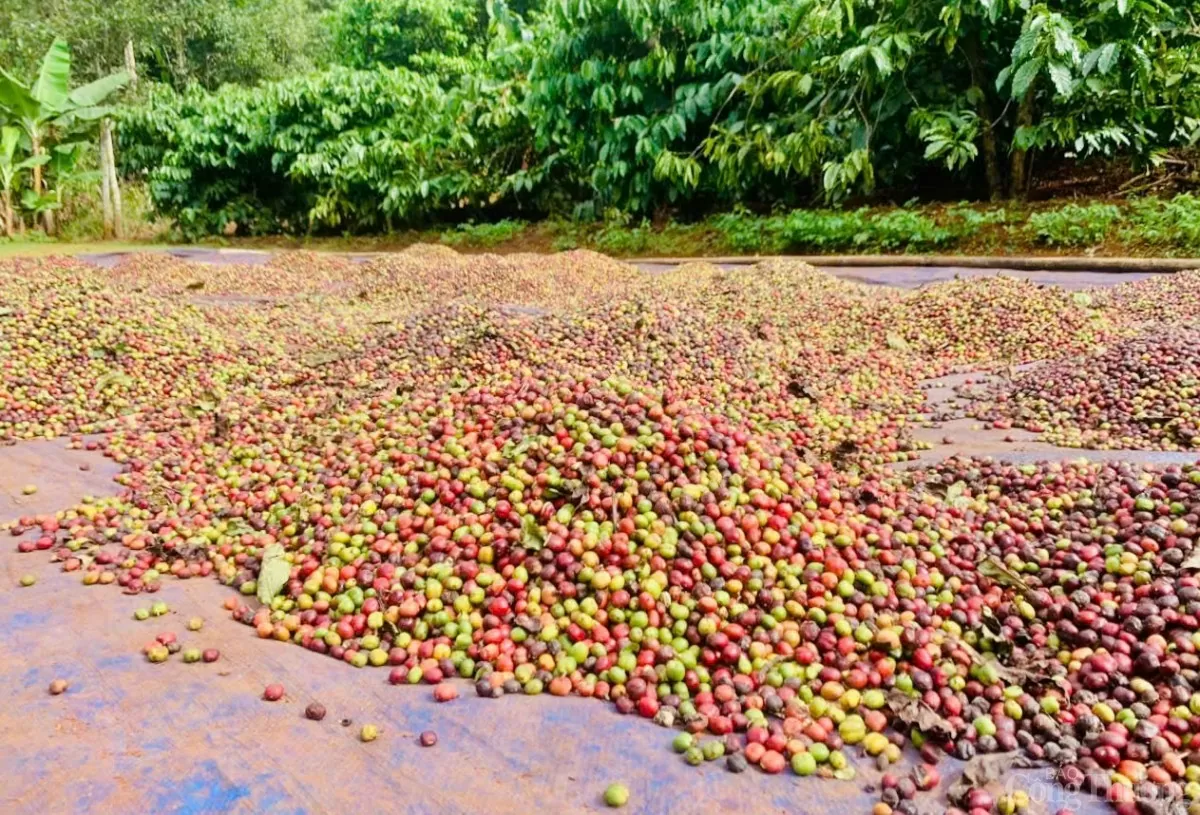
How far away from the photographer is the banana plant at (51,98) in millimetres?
10703

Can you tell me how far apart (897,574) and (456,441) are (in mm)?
1157

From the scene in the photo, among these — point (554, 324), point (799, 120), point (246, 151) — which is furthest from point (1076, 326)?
point (246, 151)

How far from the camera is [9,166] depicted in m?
11.4

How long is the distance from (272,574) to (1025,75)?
629 centimetres

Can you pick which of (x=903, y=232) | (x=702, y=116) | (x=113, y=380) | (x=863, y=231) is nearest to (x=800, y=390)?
(x=113, y=380)

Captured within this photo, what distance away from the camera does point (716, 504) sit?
75.9 inches

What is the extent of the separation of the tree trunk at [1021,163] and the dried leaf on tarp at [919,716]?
21.2 feet

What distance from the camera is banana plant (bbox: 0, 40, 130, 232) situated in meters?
10.7

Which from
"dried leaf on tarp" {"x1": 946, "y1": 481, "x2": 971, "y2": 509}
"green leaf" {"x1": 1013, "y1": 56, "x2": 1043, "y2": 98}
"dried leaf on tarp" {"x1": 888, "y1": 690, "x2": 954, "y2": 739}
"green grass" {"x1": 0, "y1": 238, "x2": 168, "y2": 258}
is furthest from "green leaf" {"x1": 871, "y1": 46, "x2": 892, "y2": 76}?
"green grass" {"x1": 0, "y1": 238, "x2": 168, "y2": 258}

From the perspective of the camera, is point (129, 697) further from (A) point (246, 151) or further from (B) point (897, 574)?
(A) point (246, 151)

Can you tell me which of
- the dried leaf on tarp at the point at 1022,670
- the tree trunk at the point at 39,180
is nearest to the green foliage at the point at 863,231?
the dried leaf on tarp at the point at 1022,670

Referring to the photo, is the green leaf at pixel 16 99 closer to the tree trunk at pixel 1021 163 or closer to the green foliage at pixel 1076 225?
the tree trunk at pixel 1021 163

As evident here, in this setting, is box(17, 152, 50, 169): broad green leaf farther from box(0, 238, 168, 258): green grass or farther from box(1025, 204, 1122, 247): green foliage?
box(1025, 204, 1122, 247): green foliage

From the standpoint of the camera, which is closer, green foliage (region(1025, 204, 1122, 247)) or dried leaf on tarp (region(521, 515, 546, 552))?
dried leaf on tarp (region(521, 515, 546, 552))
